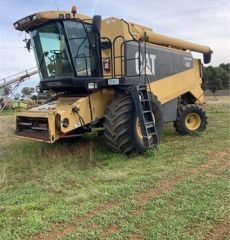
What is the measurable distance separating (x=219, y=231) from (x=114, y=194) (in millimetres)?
1603

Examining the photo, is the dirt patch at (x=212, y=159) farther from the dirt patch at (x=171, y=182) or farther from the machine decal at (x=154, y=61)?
the machine decal at (x=154, y=61)

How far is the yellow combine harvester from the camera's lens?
24.4 feet

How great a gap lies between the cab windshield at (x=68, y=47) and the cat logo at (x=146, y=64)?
112 cm

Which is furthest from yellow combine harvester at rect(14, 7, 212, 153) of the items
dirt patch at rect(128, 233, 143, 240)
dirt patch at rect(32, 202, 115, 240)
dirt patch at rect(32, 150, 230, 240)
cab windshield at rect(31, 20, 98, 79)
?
dirt patch at rect(128, 233, 143, 240)

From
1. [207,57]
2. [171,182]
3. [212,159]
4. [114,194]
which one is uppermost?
[207,57]

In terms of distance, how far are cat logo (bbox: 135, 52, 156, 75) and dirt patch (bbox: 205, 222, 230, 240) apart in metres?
4.85

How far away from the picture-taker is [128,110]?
761 centimetres

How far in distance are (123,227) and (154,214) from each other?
500mm

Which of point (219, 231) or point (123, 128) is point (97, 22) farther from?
point (219, 231)

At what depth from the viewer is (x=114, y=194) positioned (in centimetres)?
499

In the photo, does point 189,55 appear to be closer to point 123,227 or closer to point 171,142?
point 171,142

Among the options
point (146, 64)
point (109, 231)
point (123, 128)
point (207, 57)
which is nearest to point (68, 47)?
point (123, 128)

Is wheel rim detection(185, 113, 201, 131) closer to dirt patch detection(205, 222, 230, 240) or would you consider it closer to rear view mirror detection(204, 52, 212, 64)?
rear view mirror detection(204, 52, 212, 64)

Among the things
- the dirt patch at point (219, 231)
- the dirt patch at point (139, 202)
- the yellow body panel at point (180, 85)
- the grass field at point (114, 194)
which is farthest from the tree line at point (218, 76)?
the dirt patch at point (219, 231)
